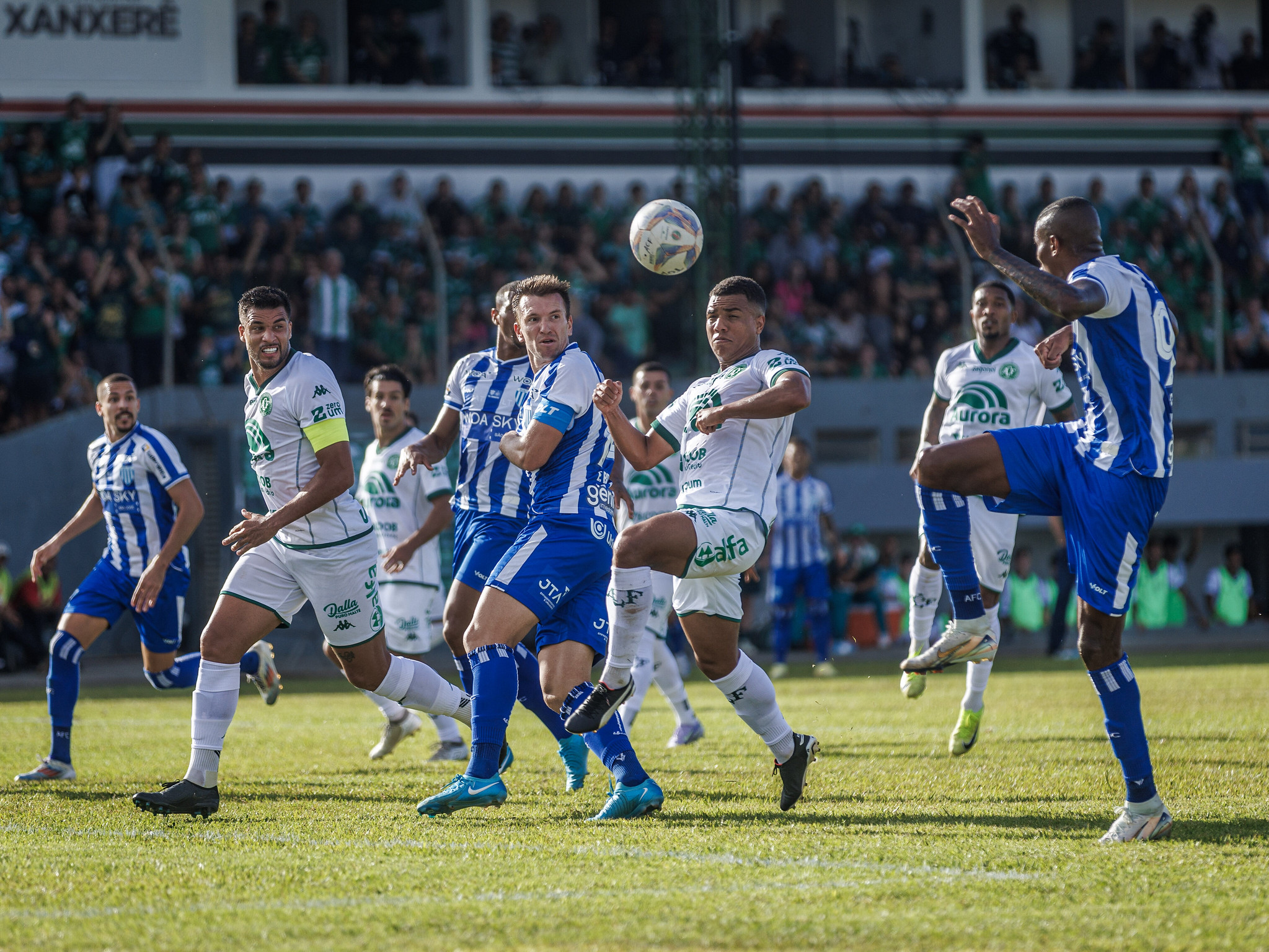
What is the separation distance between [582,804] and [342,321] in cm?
1426

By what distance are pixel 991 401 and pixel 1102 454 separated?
3.54 m

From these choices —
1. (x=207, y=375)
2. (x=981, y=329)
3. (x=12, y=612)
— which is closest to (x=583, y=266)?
(x=207, y=375)

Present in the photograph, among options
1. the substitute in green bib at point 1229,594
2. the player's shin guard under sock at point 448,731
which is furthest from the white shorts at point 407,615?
the substitute in green bib at point 1229,594

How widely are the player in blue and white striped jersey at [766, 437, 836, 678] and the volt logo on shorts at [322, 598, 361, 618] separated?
972 centimetres

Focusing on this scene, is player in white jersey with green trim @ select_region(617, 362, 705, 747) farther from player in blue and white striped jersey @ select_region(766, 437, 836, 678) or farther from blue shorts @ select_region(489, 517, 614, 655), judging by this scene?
player in blue and white striped jersey @ select_region(766, 437, 836, 678)

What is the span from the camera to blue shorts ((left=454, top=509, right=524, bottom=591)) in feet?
24.0

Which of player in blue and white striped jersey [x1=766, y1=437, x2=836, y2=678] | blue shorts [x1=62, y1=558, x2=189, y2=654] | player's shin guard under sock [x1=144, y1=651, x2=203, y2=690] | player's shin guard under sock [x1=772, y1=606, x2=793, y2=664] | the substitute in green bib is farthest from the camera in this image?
the substitute in green bib

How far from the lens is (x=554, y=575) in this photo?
258 inches

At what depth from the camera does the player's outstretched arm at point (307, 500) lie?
20.9 ft

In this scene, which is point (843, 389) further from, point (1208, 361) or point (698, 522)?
point (698, 522)

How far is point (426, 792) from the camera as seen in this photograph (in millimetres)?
7391

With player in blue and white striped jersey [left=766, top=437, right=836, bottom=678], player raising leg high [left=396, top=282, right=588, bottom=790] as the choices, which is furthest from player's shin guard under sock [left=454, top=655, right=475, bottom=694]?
player in blue and white striped jersey [left=766, top=437, right=836, bottom=678]

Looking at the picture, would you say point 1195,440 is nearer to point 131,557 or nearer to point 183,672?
point 183,672

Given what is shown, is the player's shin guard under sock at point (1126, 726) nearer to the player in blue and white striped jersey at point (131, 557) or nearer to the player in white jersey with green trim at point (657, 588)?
the player in white jersey with green trim at point (657, 588)
